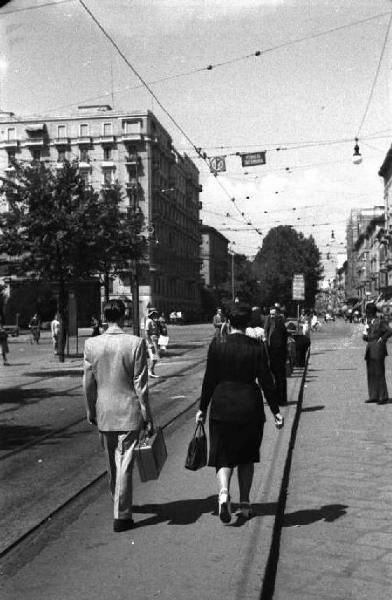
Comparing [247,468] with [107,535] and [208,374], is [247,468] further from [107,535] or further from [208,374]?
[107,535]

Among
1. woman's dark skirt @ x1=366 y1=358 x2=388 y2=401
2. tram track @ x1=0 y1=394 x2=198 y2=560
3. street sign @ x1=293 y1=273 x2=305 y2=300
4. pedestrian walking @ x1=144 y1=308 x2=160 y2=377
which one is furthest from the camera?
street sign @ x1=293 y1=273 x2=305 y2=300

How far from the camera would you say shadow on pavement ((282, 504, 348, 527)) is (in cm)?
543

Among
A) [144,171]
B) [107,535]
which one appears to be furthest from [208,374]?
[144,171]

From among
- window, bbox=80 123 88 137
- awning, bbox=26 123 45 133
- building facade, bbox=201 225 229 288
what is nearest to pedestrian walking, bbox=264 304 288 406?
window, bbox=80 123 88 137

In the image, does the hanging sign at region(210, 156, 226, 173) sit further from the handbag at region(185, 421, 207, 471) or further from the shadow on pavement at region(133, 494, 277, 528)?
the handbag at region(185, 421, 207, 471)

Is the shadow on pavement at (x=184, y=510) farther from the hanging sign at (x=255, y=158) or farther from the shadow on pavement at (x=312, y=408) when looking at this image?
the hanging sign at (x=255, y=158)

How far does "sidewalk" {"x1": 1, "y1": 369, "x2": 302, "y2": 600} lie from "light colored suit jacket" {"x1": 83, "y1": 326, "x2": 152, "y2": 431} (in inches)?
29.7

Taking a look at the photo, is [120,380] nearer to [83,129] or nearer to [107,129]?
[107,129]

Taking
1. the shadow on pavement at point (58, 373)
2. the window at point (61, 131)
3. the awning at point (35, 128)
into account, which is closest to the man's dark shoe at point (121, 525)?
the shadow on pavement at point (58, 373)

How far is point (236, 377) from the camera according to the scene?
16.9ft


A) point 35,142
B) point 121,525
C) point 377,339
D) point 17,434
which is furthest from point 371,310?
point 35,142

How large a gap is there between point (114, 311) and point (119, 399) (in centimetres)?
63

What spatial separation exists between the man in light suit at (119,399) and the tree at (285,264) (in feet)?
273

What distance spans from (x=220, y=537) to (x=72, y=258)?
18.8 metres
